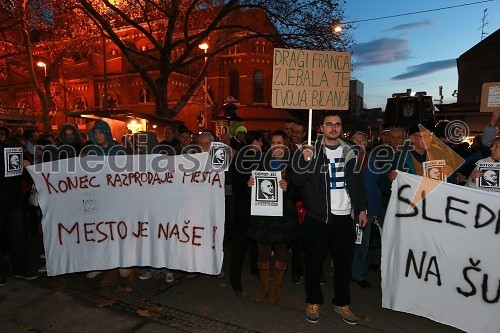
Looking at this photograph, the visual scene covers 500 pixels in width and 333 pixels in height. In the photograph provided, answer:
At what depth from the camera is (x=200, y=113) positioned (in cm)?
3075

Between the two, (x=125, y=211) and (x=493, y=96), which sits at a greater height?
(x=493, y=96)

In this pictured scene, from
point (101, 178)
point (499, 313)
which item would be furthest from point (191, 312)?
point (499, 313)

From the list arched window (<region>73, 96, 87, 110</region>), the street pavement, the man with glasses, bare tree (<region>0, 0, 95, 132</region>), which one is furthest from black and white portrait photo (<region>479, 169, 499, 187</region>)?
arched window (<region>73, 96, 87, 110</region>)

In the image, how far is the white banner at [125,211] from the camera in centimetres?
442

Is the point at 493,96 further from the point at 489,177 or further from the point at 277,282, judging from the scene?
the point at 277,282

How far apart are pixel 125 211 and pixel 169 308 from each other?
1.33m

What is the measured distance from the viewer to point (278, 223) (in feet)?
12.9

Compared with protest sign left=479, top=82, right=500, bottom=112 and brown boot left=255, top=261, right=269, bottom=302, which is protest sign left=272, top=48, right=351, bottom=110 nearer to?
brown boot left=255, top=261, right=269, bottom=302

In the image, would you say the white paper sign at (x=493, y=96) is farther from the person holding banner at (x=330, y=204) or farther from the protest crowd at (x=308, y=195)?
the person holding banner at (x=330, y=204)

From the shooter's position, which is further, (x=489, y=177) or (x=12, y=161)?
(x=12, y=161)

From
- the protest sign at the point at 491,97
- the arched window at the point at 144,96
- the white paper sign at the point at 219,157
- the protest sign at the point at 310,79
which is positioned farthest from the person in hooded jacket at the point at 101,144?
the arched window at the point at 144,96

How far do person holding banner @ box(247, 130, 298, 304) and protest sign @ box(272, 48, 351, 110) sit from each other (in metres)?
0.84

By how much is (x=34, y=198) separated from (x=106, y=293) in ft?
7.31

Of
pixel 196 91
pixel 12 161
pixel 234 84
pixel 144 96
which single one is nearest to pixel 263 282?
pixel 12 161
